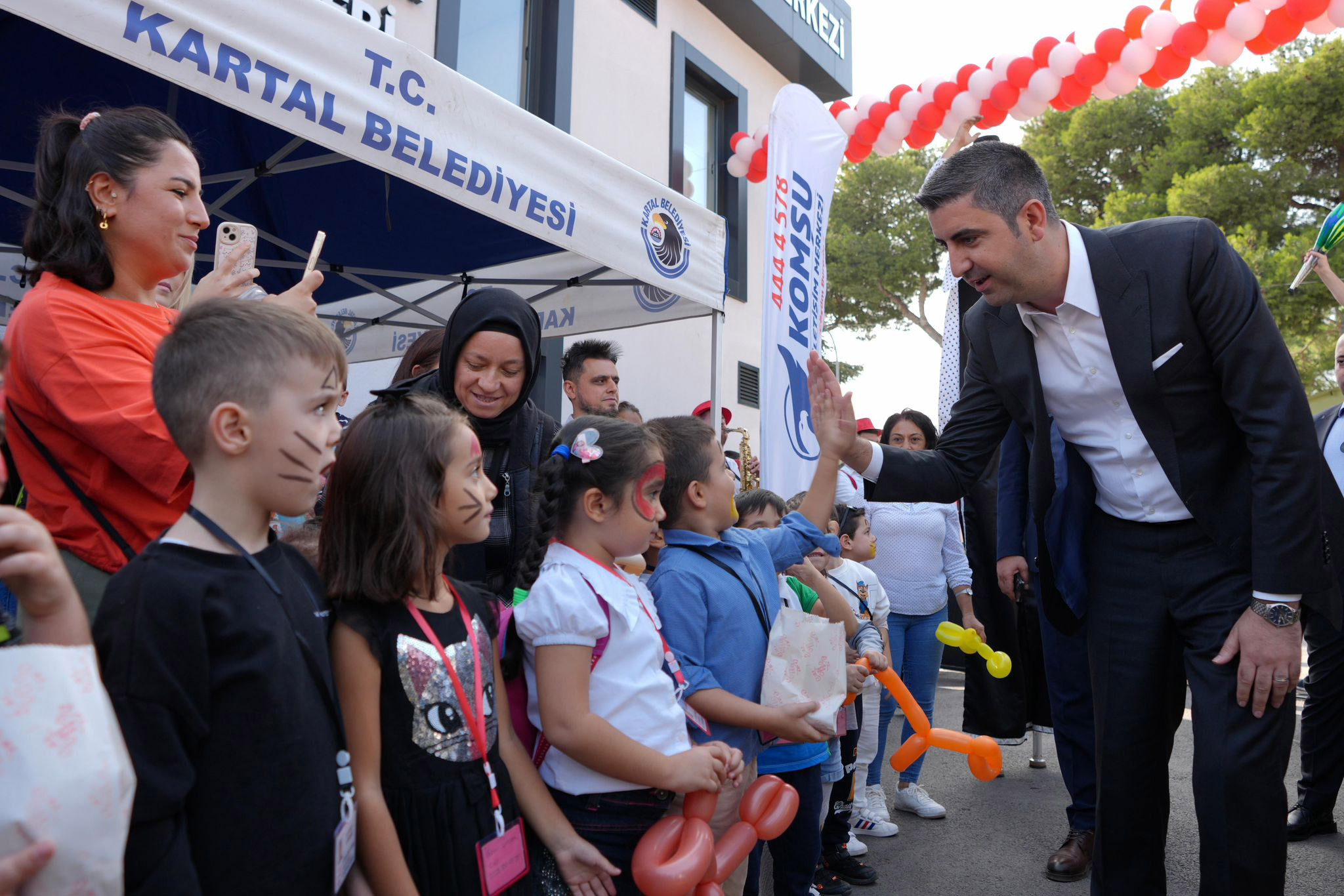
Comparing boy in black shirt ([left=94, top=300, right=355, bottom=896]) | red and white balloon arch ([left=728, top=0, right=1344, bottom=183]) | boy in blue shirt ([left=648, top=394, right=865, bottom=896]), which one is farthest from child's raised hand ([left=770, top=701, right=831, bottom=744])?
red and white balloon arch ([left=728, top=0, right=1344, bottom=183])

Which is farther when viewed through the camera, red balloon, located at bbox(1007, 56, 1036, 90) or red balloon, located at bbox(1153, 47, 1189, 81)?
red balloon, located at bbox(1007, 56, 1036, 90)

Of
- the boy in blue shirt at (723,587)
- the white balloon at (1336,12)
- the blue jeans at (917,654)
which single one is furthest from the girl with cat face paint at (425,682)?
the white balloon at (1336,12)

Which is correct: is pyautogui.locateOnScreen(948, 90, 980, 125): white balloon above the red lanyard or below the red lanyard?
above

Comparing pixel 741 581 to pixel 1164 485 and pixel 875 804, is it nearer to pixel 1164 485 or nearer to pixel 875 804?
pixel 1164 485

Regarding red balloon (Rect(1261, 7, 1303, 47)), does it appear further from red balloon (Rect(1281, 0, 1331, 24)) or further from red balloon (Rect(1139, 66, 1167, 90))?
red balloon (Rect(1139, 66, 1167, 90))

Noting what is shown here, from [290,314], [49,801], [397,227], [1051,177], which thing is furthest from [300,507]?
[1051,177]

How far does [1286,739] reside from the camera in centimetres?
213

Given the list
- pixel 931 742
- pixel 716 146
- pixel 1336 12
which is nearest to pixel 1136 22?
pixel 1336 12

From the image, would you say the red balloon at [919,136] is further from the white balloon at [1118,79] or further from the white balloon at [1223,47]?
the white balloon at [1223,47]

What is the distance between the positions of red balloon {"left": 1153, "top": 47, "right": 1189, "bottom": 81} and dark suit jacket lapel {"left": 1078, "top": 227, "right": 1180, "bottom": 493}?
17.7ft

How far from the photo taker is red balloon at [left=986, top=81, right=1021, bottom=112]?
712 cm

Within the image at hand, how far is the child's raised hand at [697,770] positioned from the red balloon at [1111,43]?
6715 mm

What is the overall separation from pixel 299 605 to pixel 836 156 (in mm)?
4316

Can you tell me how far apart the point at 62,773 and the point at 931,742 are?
2435mm
